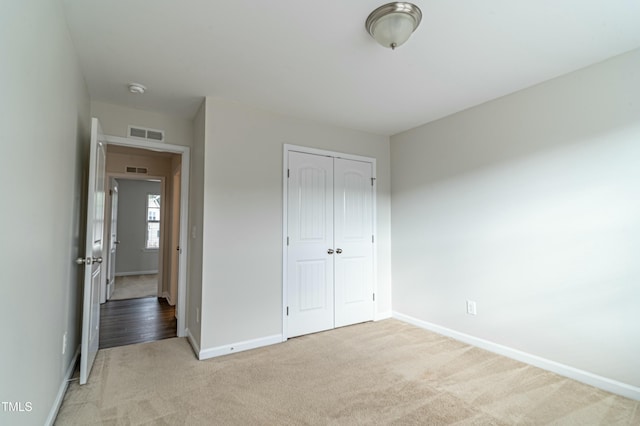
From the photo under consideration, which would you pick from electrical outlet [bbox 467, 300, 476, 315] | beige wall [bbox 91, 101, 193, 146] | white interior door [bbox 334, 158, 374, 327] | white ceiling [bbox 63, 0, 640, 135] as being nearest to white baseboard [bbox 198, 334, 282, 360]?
white interior door [bbox 334, 158, 374, 327]

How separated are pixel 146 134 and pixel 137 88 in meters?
0.65

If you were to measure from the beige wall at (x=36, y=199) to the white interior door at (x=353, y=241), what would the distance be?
8.39ft

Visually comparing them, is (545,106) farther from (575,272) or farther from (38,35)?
(38,35)

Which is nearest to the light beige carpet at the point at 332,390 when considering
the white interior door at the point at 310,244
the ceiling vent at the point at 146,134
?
the white interior door at the point at 310,244

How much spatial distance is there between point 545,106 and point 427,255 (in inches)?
73.8

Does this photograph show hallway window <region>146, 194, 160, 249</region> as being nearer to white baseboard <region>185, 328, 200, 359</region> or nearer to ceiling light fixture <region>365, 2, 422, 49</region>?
white baseboard <region>185, 328, 200, 359</region>

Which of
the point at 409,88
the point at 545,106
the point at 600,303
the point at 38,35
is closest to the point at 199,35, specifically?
the point at 38,35

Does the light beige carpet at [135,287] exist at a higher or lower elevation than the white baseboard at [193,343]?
lower

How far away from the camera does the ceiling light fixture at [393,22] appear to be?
5.76ft

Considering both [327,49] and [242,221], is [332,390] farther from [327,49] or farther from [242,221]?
[327,49]

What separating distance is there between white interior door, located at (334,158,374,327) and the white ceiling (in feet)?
3.27

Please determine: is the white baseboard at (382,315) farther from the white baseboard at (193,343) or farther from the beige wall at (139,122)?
the beige wall at (139,122)

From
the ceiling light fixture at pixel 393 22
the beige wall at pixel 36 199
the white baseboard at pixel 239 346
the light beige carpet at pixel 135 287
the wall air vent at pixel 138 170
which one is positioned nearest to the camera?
the beige wall at pixel 36 199

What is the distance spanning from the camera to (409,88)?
282cm
